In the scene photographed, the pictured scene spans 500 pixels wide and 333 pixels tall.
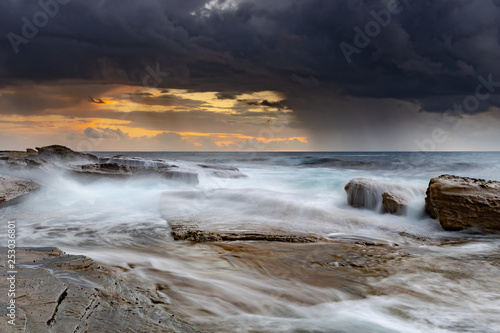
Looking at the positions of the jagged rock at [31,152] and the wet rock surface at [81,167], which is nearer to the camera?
the wet rock surface at [81,167]

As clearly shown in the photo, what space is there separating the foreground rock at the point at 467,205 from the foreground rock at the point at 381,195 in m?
0.86

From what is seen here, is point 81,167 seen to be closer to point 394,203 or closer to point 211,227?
point 211,227

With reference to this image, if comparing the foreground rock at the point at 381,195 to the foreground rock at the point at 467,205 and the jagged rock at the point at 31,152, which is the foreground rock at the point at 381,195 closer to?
the foreground rock at the point at 467,205

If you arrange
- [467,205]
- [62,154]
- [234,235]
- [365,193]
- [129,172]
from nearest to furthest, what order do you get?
[234,235]
[467,205]
[365,193]
[129,172]
[62,154]

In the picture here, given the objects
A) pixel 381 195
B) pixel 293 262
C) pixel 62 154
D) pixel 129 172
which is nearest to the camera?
pixel 293 262

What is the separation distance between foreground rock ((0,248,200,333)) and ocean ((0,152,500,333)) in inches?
20.5

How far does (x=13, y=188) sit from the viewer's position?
8.88 metres

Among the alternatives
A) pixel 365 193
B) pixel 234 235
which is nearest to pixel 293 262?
pixel 234 235

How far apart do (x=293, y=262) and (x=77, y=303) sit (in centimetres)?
287

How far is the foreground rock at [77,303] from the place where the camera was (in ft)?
7.01

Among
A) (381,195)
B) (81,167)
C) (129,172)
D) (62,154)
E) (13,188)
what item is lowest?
(13,188)

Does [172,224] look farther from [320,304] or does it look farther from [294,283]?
[320,304]

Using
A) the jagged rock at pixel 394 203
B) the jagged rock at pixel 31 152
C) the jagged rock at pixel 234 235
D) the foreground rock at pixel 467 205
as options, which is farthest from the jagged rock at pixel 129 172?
the foreground rock at pixel 467 205

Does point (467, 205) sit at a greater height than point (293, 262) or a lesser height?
greater
